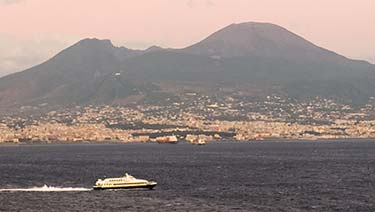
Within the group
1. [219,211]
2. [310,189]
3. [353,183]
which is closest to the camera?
[219,211]

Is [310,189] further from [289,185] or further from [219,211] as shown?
[219,211]

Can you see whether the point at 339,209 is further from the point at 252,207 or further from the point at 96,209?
the point at 96,209

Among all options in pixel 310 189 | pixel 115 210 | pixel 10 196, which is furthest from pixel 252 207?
pixel 10 196

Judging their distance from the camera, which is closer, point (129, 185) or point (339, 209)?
point (339, 209)

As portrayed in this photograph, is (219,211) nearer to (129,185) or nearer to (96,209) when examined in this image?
(96,209)

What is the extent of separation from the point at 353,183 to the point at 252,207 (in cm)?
5723

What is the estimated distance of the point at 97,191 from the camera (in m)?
180

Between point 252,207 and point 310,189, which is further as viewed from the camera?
point 310,189

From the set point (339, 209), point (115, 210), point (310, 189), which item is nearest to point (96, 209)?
point (115, 210)

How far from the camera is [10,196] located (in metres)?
170

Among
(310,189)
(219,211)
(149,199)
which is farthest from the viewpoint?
(310,189)

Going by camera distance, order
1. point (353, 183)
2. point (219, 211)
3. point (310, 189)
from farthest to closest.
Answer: point (353, 183), point (310, 189), point (219, 211)

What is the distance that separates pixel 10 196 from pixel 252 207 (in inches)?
2160

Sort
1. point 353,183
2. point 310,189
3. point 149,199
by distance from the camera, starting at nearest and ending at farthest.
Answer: point 149,199
point 310,189
point 353,183
